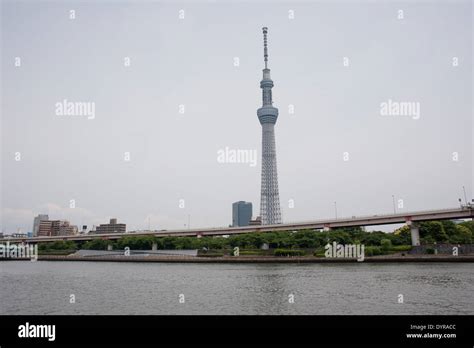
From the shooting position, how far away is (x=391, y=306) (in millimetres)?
20781

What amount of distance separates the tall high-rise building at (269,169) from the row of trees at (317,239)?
5404 cm

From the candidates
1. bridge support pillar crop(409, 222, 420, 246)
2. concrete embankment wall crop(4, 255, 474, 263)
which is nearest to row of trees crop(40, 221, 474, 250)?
bridge support pillar crop(409, 222, 420, 246)

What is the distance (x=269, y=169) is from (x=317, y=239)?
69.8 metres

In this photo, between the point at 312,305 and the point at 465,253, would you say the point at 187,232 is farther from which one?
the point at 312,305

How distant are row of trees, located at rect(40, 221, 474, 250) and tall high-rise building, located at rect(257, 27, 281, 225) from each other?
54.0m

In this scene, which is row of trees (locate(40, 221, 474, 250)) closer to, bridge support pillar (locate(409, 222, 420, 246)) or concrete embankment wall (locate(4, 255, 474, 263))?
bridge support pillar (locate(409, 222, 420, 246))

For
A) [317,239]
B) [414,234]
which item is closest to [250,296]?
[317,239]

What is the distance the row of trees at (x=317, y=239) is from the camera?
68.1 metres
